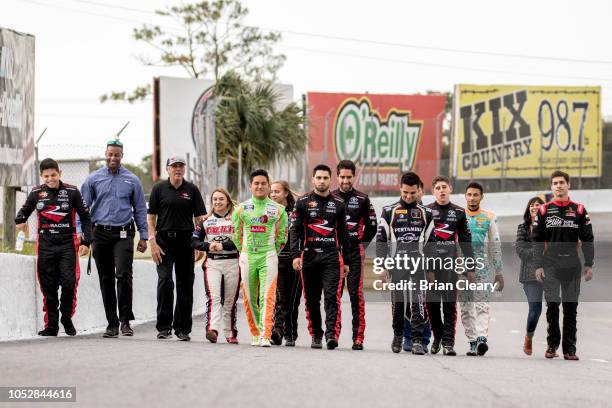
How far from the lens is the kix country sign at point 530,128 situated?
2137 inches

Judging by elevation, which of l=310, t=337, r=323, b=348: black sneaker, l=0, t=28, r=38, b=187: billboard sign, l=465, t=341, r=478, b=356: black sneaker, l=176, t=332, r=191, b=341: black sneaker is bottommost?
l=465, t=341, r=478, b=356: black sneaker

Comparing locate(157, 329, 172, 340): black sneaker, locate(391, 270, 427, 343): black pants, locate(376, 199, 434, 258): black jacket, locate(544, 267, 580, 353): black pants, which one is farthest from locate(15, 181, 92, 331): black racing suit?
locate(544, 267, 580, 353): black pants

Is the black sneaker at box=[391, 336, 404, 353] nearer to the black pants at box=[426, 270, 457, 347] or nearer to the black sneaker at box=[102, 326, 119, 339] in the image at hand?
the black pants at box=[426, 270, 457, 347]

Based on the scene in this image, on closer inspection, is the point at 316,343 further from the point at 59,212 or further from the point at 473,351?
the point at 59,212

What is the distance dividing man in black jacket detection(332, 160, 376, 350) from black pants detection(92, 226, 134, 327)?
225 cm

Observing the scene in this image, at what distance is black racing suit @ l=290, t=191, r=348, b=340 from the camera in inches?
493

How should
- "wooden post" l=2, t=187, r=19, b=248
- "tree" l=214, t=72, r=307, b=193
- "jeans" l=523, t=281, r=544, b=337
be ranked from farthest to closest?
"tree" l=214, t=72, r=307, b=193 → "wooden post" l=2, t=187, r=19, b=248 → "jeans" l=523, t=281, r=544, b=337

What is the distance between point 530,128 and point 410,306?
45.3 m

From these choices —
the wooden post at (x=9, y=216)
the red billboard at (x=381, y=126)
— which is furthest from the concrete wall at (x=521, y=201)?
the wooden post at (x=9, y=216)

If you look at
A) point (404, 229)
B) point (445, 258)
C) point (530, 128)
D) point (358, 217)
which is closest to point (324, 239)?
point (358, 217)

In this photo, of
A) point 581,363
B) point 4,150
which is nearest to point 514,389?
point 581,363

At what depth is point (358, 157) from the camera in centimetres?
5338

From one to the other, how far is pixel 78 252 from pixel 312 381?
493 cm

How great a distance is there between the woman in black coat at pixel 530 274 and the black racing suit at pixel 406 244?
4.46 ft
